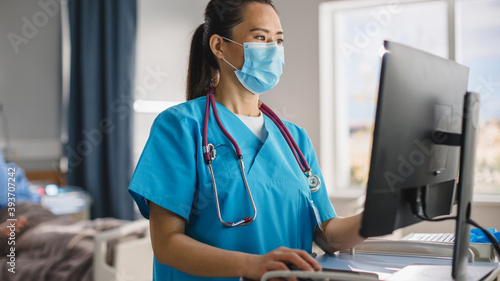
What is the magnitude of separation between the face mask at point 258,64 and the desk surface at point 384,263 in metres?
0.50

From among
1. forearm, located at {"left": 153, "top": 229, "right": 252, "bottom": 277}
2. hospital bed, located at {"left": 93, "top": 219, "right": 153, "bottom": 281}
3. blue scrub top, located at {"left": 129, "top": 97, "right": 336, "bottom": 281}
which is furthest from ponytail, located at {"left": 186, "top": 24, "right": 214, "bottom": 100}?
hospital bed, located at {"left": 93, "top": 219, "right": 153, "bottom": 281}

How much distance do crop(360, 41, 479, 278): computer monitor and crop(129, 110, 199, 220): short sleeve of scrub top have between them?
424mm

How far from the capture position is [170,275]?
108 cm

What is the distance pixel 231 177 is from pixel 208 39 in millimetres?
453

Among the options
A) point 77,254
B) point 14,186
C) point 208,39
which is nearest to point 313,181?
point 208,39

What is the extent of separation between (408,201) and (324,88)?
2748mm

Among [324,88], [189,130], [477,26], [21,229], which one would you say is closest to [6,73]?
[21,229]

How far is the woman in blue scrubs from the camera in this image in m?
0.98

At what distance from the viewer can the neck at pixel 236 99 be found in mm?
1224

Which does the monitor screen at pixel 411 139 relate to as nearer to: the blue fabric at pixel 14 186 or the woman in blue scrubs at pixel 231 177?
the woman in blue scrubs at pixel 231 177

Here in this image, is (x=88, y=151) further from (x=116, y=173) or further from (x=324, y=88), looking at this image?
(x=324, y=88)

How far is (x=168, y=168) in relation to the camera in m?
1.02

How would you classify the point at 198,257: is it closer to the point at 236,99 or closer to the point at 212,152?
the point at 212,152

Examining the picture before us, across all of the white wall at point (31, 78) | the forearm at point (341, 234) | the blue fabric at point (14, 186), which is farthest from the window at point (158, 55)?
the forearm at point (341, 234)
